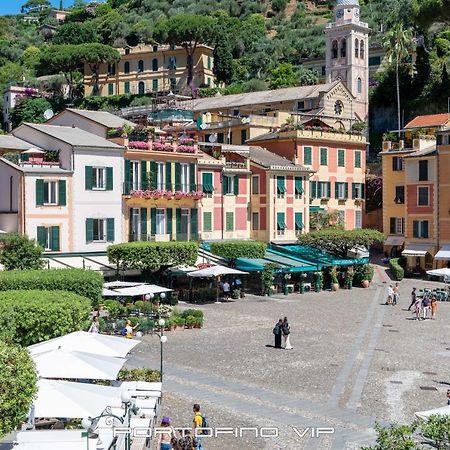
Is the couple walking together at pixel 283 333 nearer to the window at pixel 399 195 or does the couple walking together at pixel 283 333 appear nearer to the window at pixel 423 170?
the window at pixel 423 170

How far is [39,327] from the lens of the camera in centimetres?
2697

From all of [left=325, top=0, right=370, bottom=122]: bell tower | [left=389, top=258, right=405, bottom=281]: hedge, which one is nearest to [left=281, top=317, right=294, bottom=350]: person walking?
[left=389, top=258, right=405, bottom=281]: hedge

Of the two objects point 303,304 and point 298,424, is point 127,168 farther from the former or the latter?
point 298,424

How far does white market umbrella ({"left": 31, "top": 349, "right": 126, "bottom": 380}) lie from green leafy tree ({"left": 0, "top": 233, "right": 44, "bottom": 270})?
71.1ft

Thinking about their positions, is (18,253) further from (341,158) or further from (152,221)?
(341,158)

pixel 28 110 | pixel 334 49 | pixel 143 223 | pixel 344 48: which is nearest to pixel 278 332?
pixel 143 223

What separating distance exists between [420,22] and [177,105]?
28688mm

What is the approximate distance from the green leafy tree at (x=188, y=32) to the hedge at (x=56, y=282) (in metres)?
88.0

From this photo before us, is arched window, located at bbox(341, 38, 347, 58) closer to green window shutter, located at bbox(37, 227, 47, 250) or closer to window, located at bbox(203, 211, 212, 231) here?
window, located at bbox(203, 211, 212, 231)

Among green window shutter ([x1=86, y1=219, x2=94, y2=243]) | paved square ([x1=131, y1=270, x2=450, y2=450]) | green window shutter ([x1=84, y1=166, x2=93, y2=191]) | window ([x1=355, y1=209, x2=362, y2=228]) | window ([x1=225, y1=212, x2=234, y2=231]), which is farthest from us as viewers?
window ([x1=355, y1=209, x2=362, y2=228])

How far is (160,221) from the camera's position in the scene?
5303cm

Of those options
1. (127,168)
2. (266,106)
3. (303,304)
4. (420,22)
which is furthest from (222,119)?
(303,304)

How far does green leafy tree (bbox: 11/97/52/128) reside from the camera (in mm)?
118812

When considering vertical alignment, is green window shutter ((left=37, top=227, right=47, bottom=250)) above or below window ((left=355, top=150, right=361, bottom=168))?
below
